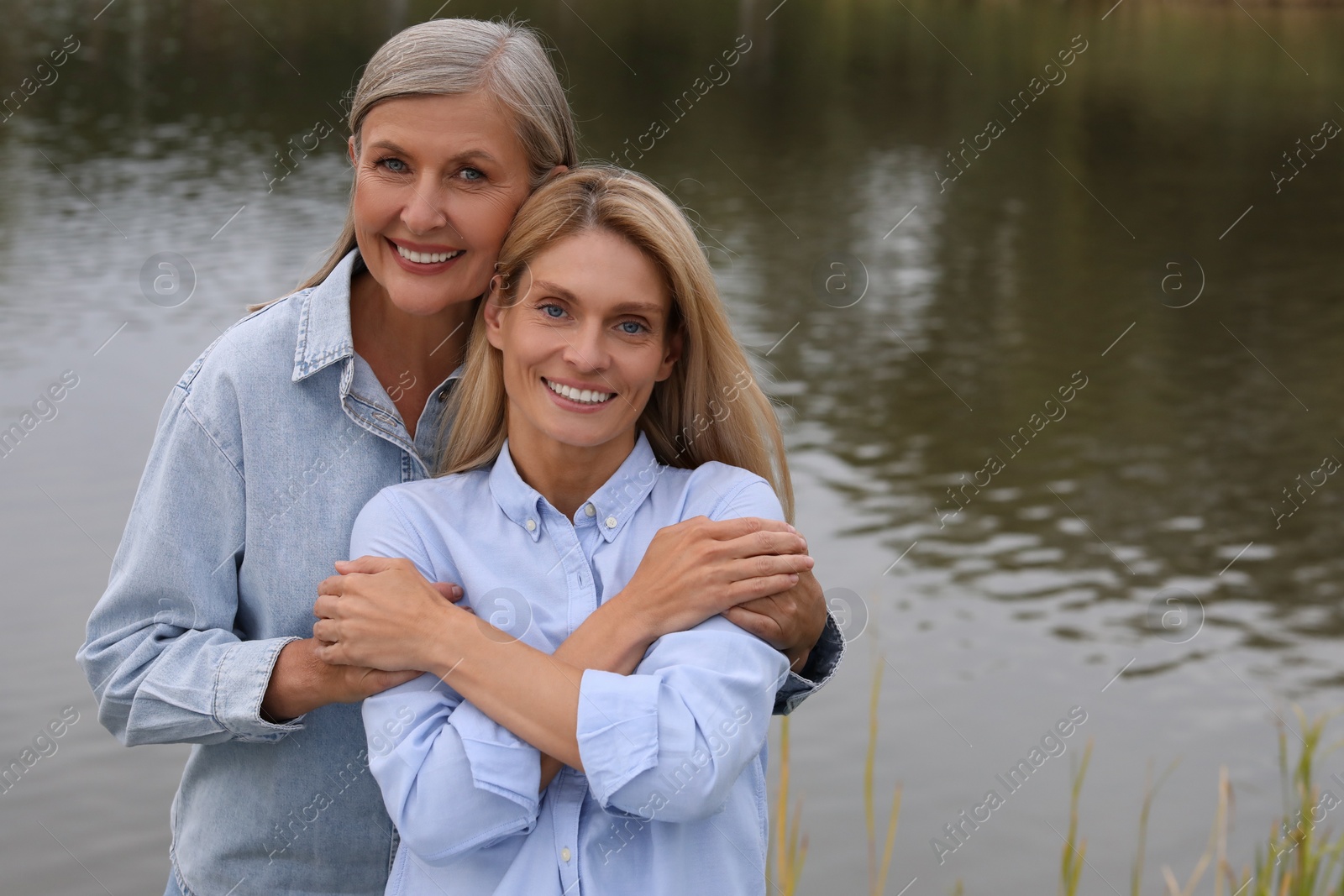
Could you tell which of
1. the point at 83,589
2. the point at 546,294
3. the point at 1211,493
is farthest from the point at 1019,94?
the point at 546,294

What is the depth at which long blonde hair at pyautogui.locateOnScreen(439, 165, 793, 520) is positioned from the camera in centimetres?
250

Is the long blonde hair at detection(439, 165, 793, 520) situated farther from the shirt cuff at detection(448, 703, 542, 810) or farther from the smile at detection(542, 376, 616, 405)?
the shirt cuff at detection(448, 703, 542, 810)

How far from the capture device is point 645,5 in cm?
3638

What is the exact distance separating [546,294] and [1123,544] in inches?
284

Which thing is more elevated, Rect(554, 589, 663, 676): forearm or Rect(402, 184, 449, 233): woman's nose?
Rect(402, 184, 449, 233): woman's nose

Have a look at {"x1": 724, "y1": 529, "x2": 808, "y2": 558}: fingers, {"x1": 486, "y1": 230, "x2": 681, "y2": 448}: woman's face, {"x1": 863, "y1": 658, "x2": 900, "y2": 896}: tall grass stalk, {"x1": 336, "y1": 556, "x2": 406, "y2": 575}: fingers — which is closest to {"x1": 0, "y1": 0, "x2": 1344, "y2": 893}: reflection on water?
{"x1": 486, "y1": 230, "x2": 681, "y2": 448}: woman's face

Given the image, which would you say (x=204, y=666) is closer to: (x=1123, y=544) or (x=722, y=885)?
(x=722, y=885)

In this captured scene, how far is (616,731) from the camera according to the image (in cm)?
219

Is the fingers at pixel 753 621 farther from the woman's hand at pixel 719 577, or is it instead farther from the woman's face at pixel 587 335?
the woman's face at pixel 587 335

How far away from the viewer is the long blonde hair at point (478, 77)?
2488 millimetres

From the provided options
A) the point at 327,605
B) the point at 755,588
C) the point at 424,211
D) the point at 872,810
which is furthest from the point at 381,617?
the point at 872,810

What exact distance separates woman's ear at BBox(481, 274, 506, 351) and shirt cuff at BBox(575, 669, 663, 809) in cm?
69

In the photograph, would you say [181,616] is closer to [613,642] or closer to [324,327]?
[324,327]

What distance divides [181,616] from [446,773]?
56 centimetres
